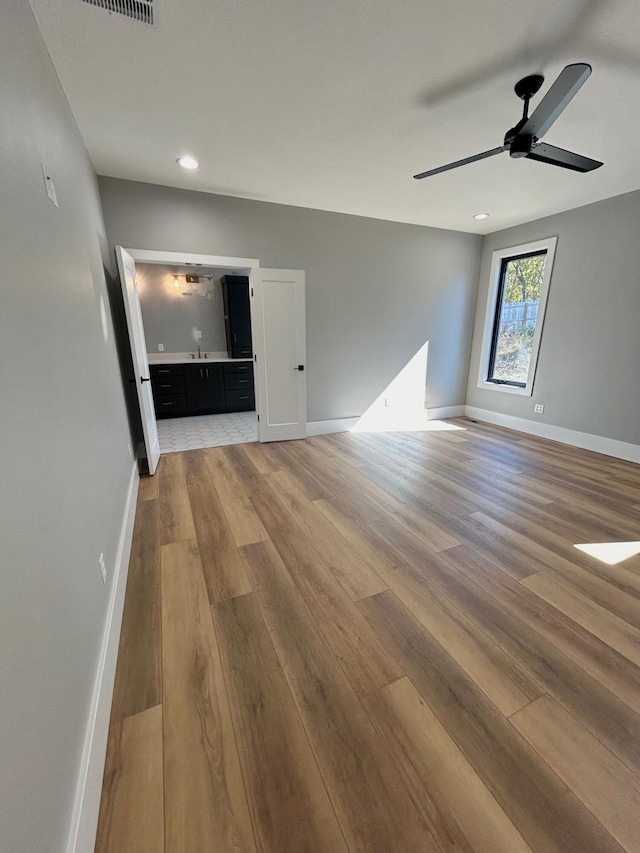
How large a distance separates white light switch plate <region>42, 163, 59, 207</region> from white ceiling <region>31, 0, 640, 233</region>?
0.82m

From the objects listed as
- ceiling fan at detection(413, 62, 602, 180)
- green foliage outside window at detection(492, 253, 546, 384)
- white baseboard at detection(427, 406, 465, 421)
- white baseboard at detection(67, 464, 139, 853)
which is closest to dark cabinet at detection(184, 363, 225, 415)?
white baseboard at detection(427, 406, 465, 421)

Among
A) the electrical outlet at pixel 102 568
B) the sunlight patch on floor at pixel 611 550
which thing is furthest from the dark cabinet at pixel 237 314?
the sunlight patch on floor at pixel 611 550

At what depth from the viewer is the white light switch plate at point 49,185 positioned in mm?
1364

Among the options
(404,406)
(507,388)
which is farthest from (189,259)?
(507,388)

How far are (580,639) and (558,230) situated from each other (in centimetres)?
A: 463

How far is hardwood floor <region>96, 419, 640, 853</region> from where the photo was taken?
0.99 metres

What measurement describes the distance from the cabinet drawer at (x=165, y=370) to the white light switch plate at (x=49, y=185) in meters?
3.88

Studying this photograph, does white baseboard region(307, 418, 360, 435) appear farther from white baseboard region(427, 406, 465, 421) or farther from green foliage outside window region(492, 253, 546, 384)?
green foliage outside window region(492, 253, 546, 384)

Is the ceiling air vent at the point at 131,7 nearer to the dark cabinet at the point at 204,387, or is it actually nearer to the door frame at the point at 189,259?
the door frame at the point at 189,259

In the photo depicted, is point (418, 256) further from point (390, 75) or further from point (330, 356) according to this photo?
point (390, 75)

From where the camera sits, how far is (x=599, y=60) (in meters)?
1.81

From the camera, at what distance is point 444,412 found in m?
5.66

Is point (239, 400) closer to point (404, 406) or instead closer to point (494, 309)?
point (404, 406)

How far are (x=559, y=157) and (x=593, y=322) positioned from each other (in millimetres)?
2502
